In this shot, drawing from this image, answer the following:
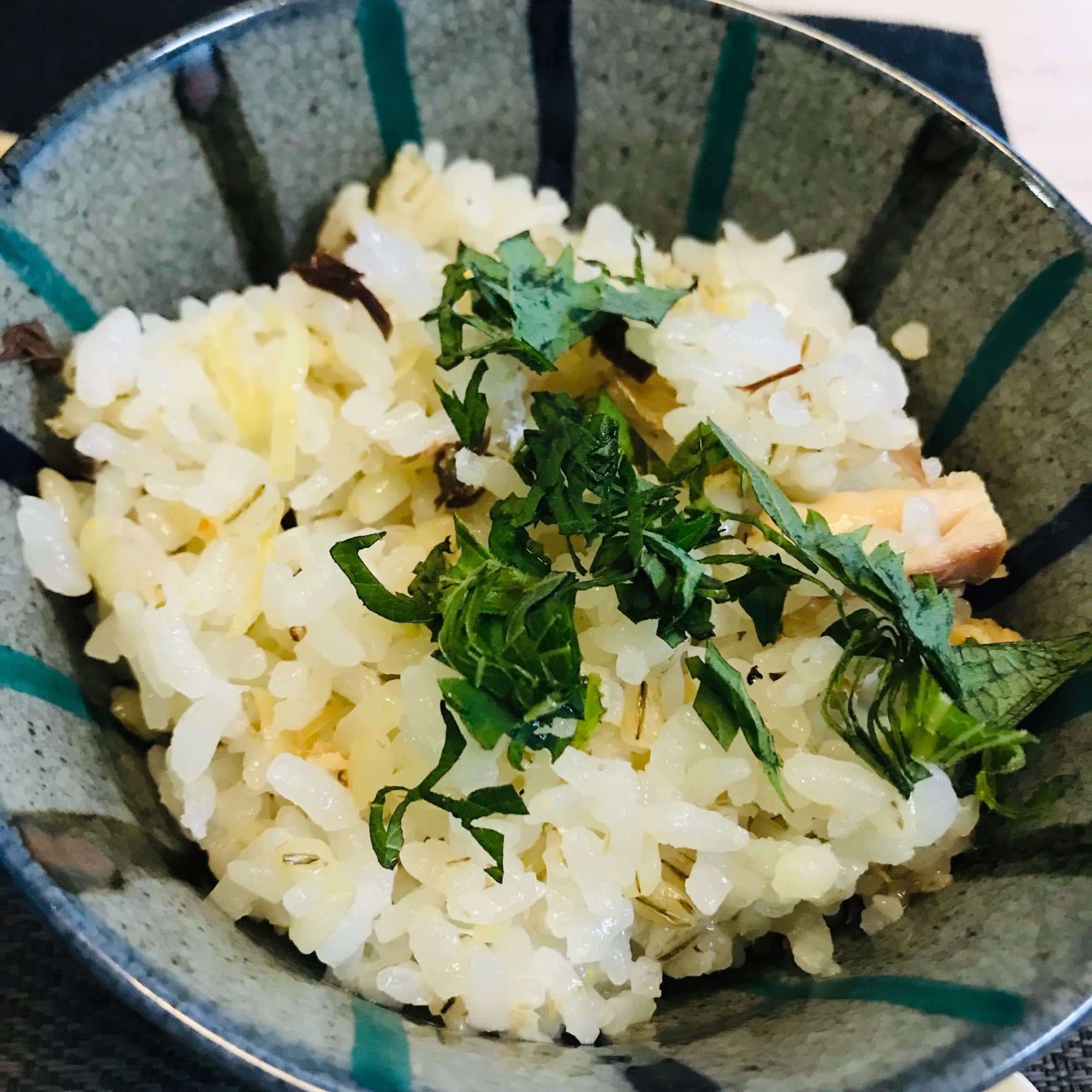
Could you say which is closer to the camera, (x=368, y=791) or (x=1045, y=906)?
(x=1045, y=906)

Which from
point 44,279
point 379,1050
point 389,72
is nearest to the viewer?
point 379,1050

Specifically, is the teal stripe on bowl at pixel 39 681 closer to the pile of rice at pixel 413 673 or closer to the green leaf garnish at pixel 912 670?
the pile of rice at pixel 413 673

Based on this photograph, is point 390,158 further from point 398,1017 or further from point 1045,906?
point 1045,906

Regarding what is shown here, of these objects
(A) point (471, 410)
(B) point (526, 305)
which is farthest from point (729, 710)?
(B) point (526, 305)

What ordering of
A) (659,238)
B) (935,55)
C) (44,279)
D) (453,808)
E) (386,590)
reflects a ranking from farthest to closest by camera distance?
(935,55)
(659,238)
(44,279)
(386,590)
(453,808)

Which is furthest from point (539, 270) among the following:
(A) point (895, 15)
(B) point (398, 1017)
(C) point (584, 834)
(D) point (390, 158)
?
(A) point (895, 15)

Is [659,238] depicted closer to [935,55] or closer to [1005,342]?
[1005,342]

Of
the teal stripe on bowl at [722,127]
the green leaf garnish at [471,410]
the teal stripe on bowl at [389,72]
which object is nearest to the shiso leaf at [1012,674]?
the green leaf garnish at [471,410]
